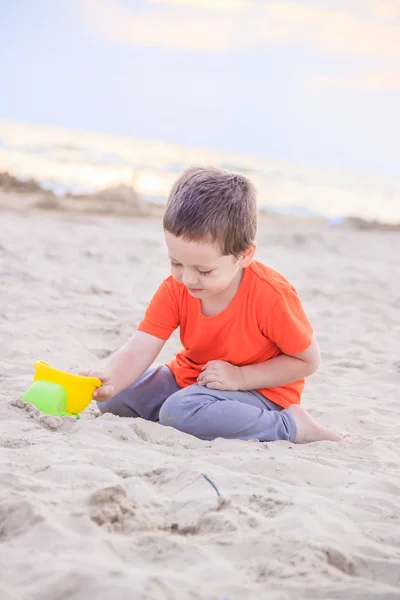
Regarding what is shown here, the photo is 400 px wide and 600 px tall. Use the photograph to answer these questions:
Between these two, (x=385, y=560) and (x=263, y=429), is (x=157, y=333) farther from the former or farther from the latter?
(x=385, y=560)

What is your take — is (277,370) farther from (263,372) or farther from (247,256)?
(247,256)

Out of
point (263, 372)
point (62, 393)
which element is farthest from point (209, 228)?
point (62, 393)

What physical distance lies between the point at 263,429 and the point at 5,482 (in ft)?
3.34

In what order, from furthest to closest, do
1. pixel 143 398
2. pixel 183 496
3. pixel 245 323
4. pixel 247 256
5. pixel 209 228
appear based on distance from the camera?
pixel 143 398
pixel 245 323
pixel 247 256
pixel 209 228
pixel 183 496

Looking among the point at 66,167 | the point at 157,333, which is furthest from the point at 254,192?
the point at 66,167

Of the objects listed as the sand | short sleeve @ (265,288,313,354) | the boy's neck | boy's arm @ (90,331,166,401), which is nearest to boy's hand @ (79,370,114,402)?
boy's arm @ (90,331,166,401)

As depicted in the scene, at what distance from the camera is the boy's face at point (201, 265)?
2.28m

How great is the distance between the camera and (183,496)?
6.18ft

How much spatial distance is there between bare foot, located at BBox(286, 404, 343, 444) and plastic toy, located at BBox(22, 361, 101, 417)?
0.75 metres

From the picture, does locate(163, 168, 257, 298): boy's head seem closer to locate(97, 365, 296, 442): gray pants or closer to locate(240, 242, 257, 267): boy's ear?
locate(240, 242, 257, 267): boy's ear

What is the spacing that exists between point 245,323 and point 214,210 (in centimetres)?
47

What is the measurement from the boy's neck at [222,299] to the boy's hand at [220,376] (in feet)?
0.61

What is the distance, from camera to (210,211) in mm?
2289

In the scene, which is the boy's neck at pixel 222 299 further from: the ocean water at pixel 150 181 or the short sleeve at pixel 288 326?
the ocean water at pixel 150 181
